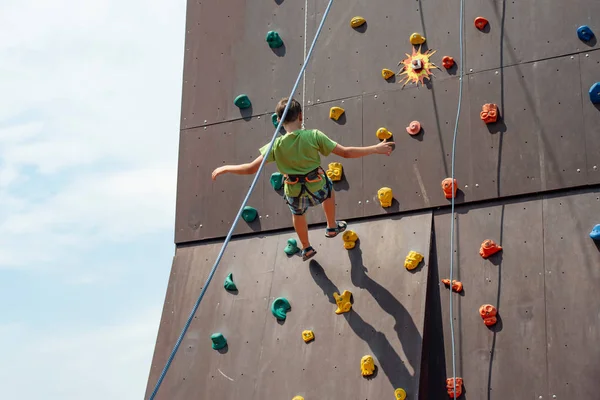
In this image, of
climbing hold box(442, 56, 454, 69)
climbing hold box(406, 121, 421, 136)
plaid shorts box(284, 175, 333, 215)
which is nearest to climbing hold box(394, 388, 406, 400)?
plaid shorts box(284, 175, 333, 215)

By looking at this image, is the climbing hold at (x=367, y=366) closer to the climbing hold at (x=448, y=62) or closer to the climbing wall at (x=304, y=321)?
the climbing wall at (x=304, y=321)

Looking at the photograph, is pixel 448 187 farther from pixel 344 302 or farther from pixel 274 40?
pixel 274 40

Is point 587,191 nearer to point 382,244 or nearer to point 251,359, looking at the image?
point 382,244

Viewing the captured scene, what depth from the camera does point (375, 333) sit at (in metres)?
6.62

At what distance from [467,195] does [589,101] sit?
1.03 m

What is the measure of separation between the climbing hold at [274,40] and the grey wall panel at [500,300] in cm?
218

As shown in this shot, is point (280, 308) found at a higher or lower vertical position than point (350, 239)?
lower

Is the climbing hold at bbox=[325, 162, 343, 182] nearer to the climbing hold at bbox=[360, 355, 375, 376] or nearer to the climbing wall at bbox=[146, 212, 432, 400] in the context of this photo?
the climbing wall at bbox=[146, 212, 432, 400]

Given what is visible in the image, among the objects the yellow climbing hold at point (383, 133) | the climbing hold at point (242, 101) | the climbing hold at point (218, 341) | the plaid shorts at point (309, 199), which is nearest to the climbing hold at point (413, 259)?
the plaid shorts at point (309, 199)

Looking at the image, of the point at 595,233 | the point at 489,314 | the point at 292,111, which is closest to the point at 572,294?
the point at 595,233

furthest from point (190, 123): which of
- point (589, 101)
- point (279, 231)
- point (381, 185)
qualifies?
point (589, 101)

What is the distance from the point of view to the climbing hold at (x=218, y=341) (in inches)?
282

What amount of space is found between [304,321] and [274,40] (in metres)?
2.36

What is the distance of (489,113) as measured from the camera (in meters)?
6.70
